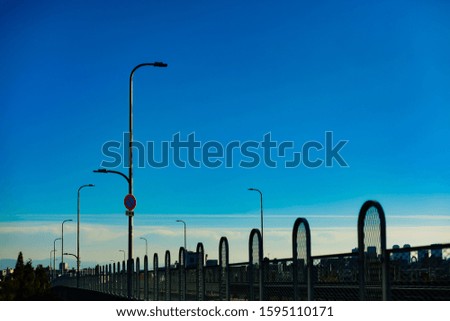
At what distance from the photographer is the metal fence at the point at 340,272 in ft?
35.8

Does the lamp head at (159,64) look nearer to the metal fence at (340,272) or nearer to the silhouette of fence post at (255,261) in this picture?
the metal fence at (340,272)

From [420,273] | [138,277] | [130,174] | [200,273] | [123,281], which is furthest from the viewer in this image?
[123,281]

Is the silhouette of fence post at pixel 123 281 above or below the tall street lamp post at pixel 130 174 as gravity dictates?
below

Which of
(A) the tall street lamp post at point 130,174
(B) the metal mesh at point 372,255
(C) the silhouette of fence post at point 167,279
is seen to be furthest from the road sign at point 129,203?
(B) the metal mesh at point 372,255

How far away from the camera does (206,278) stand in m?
20.9

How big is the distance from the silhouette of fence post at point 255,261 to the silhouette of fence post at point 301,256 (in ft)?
7.47

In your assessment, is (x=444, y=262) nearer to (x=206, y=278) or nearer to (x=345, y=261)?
(x=345, y=261)


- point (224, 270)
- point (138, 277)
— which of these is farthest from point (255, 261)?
point (138, 277)

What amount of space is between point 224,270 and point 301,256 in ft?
17.7

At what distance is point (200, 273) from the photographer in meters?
21.2

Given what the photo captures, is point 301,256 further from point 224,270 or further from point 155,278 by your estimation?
point 155,278

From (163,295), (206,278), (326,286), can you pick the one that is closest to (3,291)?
(163,295)

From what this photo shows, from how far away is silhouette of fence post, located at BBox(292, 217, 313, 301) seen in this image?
1331 centimetres
